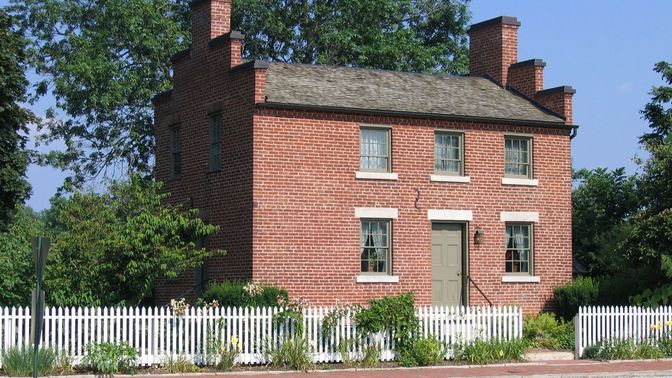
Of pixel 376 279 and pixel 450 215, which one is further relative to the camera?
pixel 450 215

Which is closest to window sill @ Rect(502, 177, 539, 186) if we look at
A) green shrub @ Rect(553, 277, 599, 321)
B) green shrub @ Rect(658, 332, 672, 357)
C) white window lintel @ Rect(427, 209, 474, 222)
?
white window lintel @ Rect(427, 209, 474, 222)

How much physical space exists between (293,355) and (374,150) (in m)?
7.43

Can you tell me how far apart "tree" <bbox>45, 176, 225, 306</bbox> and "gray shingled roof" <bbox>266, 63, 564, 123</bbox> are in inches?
153

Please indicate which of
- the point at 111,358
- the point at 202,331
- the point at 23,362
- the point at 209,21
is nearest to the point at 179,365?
the point at 202,331

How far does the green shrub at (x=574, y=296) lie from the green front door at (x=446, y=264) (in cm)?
266

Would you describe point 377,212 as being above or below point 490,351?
above

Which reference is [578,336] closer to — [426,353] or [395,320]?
[426,353]

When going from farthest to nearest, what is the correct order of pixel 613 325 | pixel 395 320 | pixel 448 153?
1. pixel 448 153
2. pixel 613 325
3. pixel 395 320

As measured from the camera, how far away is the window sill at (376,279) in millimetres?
26203

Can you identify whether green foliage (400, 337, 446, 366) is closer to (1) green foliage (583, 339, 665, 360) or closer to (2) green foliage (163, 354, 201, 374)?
(1) green foliage (583, 339, 665, 360)

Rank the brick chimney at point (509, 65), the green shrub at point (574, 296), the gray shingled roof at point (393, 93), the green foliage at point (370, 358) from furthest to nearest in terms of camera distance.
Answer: the brick chimney at point (509, 65) < the green shrub at point (574, 296) < the gray shingled roof at point (393, 93) < the green foliage at point (370, 358)

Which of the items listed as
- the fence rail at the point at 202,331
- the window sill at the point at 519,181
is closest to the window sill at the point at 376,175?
the window sill at the point at 519,181

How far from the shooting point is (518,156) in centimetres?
2880

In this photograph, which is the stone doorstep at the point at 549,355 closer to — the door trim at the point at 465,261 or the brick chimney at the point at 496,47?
the door trim at the point at 465,261
